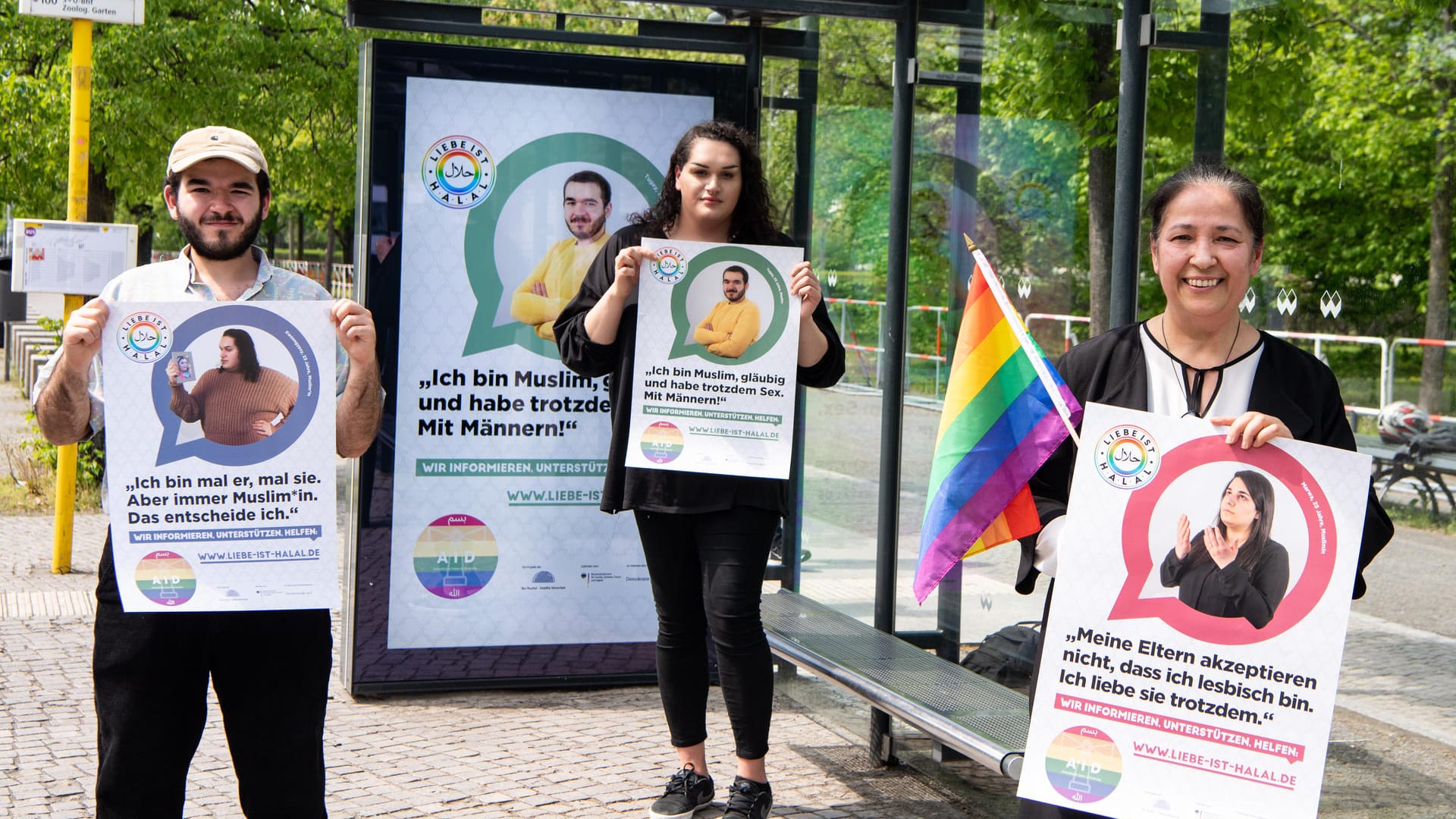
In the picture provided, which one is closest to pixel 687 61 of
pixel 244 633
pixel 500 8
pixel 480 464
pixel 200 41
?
pixel 500 8

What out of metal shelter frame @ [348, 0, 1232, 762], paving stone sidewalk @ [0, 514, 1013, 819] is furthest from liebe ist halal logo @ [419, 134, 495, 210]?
paving stone sidewalk @ [0, 514, 1013, 819]

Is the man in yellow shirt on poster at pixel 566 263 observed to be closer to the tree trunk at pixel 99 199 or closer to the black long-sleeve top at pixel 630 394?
the black long-sleeve top at pixel 630 394

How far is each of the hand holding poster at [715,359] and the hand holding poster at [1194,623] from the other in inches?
68.0

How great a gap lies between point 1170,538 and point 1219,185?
653mm

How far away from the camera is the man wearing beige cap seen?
307 centimetres

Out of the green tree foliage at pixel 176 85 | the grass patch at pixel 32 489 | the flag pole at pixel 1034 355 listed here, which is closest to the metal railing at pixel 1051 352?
the flag pole at pixel 1034 355

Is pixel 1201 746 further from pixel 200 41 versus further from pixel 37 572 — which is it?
pixel 200 41

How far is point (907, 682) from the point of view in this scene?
4.64 m

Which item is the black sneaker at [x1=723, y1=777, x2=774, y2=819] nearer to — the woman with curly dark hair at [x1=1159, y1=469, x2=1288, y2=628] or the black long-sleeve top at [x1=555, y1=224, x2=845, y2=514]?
the black long-sleeve top at [x1=555, y1=224, x2=845, y2=514]

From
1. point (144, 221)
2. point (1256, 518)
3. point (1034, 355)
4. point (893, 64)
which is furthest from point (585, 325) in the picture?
point (144, 221)

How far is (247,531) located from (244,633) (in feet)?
0.70

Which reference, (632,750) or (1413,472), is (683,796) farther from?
(1413,472)

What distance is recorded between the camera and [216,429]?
313 cm

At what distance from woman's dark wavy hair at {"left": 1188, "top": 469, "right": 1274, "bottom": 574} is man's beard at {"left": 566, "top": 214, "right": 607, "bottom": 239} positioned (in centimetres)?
362
